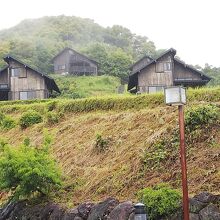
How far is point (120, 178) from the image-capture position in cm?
1459

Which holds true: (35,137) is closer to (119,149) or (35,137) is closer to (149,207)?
(119,149)

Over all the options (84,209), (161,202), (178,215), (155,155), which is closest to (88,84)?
(155,155)

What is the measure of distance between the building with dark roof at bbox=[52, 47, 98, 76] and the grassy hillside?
50.5 meters

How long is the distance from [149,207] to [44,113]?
1699cm

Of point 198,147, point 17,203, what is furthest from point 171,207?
point 17,203

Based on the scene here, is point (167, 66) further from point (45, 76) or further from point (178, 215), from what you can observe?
point (178, 215)

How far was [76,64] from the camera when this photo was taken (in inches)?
2965

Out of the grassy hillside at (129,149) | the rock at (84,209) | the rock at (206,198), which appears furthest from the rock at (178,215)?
the rock at (84,209)

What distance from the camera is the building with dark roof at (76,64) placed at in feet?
244

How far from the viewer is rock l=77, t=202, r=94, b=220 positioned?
12.5 metres

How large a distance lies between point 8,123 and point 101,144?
36.5 feet

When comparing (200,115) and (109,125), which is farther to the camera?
(109,125)

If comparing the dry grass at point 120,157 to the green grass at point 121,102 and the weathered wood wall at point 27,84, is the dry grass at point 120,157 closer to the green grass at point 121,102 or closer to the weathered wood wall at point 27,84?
the green grass at point 121,102

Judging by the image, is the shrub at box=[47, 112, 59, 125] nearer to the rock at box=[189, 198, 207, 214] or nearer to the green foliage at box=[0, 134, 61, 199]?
the green foliage at box=[0, 134, 61, 199]
